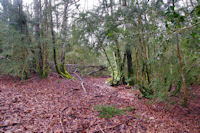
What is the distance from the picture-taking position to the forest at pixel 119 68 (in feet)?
9.64

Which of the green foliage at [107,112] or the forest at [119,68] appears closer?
the forest at [119,68]

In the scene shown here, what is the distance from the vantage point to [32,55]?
6844 mm

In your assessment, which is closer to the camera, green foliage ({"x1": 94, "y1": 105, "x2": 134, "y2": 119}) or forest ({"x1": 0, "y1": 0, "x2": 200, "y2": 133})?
forest ({"x1": 0, "y1": 0, "x2": 200, "y2": 133})

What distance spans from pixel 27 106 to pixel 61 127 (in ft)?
4.87

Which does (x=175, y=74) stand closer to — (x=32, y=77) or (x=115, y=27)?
(x=115, y=27)

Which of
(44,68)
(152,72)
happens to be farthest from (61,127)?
(44,68)

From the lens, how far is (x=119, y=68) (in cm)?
836

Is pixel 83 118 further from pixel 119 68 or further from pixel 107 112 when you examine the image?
A: pixel 119 68

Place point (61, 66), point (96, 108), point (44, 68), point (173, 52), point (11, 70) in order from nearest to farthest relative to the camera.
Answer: point (96, 108)
point (173, 52)
point (11, 70)
point (44, 68)
point (61, 66)

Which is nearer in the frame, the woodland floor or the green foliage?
the woodland floor

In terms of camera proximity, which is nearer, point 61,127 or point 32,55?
point 61,127

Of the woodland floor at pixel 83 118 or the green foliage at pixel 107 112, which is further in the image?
the green foliage at pixel 107 112

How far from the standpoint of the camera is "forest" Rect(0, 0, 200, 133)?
9.64ft

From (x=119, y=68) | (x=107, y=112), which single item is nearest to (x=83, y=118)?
(x=107, y=112)
